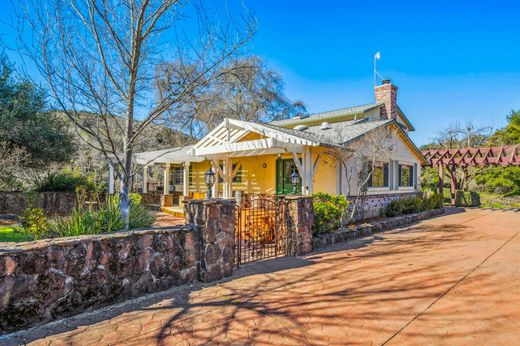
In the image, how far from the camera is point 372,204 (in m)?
12.9

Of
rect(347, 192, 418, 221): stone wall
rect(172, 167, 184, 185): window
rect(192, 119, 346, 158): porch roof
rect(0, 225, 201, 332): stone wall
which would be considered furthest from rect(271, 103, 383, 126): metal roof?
rect(0, 225, 201, 332): stone wall

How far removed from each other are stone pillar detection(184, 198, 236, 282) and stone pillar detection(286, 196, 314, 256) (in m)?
2.00

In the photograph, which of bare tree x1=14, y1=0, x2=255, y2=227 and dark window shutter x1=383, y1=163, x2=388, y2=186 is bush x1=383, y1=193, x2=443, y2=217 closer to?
dark window shutter x1=383, y1=163, x2=388, y2=186

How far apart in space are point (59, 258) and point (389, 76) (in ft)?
62.8

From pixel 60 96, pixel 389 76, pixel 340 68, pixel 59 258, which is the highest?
pixel 340 68

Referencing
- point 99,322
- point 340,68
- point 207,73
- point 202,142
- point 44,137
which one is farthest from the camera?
point 340,68

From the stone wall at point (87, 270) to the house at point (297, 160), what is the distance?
14.8 ft

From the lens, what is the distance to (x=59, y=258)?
3633mm

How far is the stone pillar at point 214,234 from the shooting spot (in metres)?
4.98

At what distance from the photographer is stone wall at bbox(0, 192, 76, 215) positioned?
11.2 m

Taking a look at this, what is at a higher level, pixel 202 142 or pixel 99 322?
pixel 202 142

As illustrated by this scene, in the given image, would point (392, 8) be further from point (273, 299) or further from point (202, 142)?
point (273, 299)

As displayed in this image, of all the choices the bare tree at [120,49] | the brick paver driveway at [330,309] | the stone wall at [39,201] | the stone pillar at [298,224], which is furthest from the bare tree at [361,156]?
the stone wall at [39,201]

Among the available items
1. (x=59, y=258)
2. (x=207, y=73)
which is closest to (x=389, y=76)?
(x=207, y=73)
